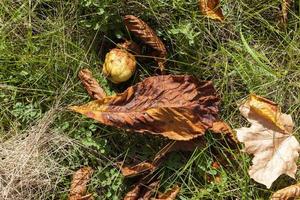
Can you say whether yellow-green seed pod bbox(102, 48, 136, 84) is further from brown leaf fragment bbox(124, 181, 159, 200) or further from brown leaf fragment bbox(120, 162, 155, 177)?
brown leaf fragment bbox(124, 181, 159, 200)

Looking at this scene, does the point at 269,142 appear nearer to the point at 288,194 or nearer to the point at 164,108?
the point at 288,194

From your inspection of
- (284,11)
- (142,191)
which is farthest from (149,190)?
(284,11)

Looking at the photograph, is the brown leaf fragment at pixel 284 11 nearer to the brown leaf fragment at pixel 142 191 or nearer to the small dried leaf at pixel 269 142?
the small dried leaf at pixel 269 142

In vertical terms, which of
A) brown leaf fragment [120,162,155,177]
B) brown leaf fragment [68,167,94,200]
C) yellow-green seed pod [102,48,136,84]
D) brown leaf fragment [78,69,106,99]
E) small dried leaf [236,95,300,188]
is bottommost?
brown leaf fragment [68,167,94,200]

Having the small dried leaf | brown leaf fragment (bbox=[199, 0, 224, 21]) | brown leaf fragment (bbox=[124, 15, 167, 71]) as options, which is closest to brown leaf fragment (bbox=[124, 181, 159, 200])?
the small dried leaf

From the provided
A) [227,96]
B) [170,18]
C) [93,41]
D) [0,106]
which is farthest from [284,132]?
[0,106]

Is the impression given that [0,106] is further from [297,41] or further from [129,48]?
[297,41]
